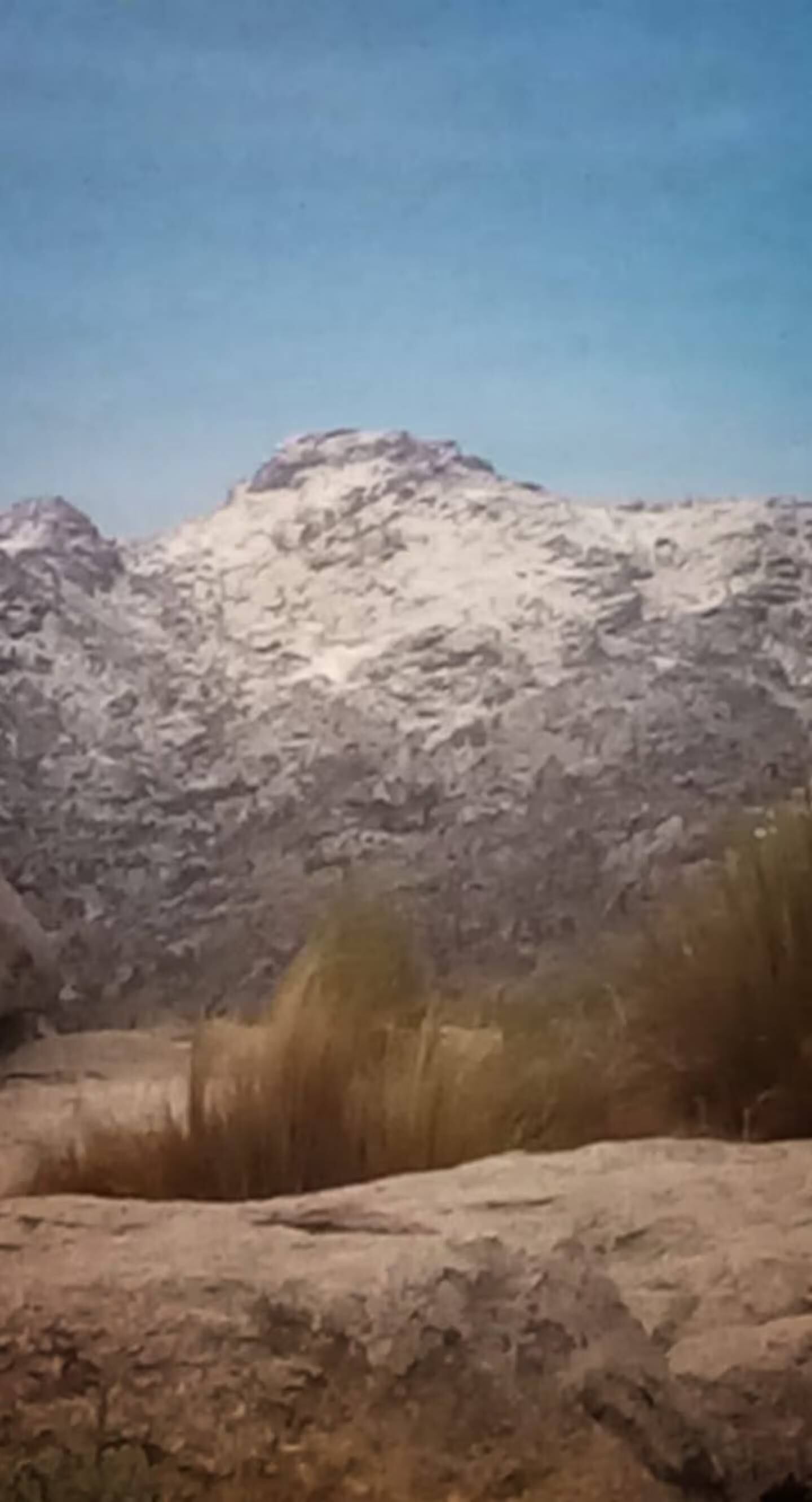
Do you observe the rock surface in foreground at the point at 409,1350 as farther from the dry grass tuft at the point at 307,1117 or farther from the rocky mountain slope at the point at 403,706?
the rocky mountain slope at the point at 403,706

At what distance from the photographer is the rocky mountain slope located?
3.21 m

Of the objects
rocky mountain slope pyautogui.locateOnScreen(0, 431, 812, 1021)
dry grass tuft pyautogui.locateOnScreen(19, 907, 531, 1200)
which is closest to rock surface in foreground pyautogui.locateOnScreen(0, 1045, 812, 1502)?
dry grass tuft pyautogui.locateOnScreen(19, 907, 531, 1200)

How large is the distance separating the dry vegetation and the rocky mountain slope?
199 millimetres

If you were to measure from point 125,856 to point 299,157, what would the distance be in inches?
51.0

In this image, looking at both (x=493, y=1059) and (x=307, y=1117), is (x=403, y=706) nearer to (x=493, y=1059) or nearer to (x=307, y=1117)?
(x=493, y=1059)

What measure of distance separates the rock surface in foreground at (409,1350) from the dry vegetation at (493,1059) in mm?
300

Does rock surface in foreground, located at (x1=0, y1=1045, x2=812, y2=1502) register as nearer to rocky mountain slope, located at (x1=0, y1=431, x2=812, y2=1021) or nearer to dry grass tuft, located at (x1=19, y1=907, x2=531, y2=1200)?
dry grass tuft, located at (x1=19, y1=907, x2=531, y2=1200)

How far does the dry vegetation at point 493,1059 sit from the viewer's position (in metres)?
2.56

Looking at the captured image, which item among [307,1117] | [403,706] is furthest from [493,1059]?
[403,706]

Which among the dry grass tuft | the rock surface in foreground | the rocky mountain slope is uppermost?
the rocky mountain slope

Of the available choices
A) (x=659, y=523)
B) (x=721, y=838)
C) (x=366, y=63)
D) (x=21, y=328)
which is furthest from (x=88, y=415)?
(x=721, y=838)

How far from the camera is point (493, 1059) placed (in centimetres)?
278

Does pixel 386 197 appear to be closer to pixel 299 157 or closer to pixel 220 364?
pixel 299 157

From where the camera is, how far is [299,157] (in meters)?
3.04
